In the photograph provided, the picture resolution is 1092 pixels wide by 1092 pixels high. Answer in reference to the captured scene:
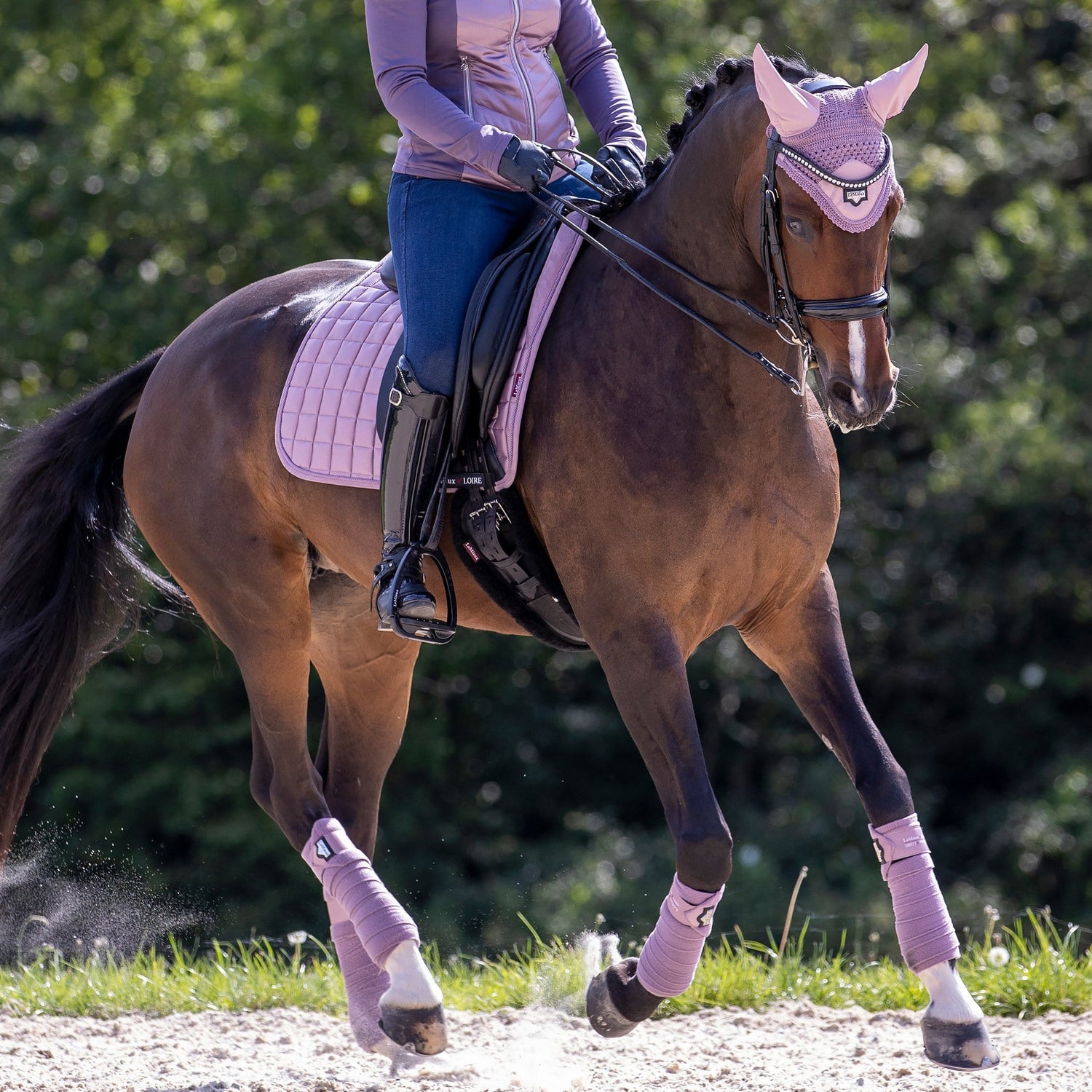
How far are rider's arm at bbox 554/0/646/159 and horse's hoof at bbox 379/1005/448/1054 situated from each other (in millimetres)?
2346

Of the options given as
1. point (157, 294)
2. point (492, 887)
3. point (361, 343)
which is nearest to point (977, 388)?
point (492, 887)

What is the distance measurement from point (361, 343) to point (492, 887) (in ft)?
21.4

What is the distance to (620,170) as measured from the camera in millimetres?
3932

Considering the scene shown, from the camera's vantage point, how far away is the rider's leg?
3.81 metres

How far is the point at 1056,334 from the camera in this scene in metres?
10.7

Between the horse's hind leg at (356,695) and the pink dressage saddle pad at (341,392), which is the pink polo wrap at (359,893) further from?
the pink dressage saddle pad at (341,392)

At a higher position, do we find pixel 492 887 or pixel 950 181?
pixel 950 181

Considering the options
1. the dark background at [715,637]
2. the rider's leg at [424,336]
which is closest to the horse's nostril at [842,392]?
the rider's leg at [424,336]

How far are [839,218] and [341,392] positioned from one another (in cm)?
160

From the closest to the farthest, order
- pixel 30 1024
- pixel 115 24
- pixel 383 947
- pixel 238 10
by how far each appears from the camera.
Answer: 1. pixel 383 947
2. pixel 30 1024
3. pixel 238 10
4. pixel 115 24

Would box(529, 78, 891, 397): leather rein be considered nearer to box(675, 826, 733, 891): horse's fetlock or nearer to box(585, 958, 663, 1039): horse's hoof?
box(675, 826, 733, 891): horse's fetlock

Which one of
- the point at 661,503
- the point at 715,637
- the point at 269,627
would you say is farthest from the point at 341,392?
the point at 715,637

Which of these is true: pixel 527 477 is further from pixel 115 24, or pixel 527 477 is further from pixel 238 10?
pixel 115 24

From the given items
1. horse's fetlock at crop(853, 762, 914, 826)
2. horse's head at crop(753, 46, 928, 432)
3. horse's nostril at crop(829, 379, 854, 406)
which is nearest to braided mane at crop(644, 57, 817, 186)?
horse's head at crop(753, 46, 928, 432)
